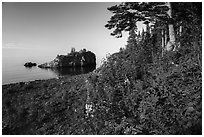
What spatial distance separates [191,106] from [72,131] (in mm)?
3947

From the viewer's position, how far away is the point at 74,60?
3600 cm

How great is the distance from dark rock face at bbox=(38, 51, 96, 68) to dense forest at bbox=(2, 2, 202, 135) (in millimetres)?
22969

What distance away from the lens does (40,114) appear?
7410 millimetres

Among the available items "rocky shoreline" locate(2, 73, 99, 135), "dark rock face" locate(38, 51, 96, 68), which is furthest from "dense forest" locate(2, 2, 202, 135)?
"dark rock face" locate(38, 51, 96, 68)

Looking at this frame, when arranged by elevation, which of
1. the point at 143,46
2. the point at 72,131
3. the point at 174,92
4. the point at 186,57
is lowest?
the point at 72,131

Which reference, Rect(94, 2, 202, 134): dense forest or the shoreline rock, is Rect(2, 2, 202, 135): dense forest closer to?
Rect(94, 2, 202, 134): dense forest

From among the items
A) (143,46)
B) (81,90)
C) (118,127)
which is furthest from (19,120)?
(143,46)

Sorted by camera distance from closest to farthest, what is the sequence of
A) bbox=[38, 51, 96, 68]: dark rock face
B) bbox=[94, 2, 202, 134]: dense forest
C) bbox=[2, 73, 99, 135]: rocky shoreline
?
bbox=[94, 2, 202, 134]: dense forest → bbox=[2, 73, 99, 135]: rocky shoreline → bbox=[38, 51, 96, 68]: dark rock face

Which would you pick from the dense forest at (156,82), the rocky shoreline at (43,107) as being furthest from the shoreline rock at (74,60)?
the rocky shoreline at (43,107)

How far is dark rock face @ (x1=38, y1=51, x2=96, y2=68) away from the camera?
3416 centimetres

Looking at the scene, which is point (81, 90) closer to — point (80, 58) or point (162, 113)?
point (162, 113)

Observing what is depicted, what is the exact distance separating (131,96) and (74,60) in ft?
99.8

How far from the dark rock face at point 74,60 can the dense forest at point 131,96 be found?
904 inches

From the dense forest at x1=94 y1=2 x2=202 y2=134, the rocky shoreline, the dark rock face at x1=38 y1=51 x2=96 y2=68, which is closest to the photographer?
the dense forest at x1=94 y1=2 x2=202 y2=134
